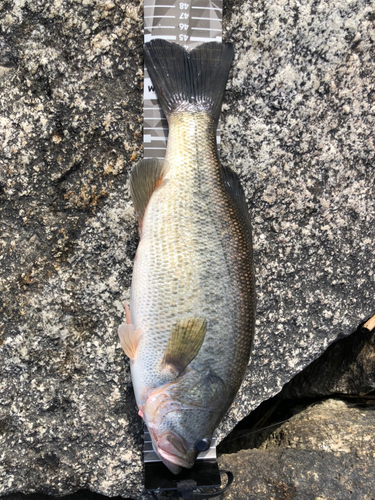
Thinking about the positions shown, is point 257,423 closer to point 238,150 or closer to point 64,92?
point 238,150

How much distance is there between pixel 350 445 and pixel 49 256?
6.76 ft

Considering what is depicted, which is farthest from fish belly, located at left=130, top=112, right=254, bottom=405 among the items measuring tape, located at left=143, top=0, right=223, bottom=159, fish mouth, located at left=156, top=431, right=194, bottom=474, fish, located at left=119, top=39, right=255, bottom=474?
measuring tape, located at left=143, top=0, right=223, bottom=159

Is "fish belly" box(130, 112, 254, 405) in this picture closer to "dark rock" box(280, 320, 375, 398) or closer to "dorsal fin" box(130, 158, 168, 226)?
"dorsal fin" box(130, 158, 168, 226)

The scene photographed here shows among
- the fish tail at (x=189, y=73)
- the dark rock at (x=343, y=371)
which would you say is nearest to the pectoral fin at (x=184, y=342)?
the fish tail at (x=189, y=73)

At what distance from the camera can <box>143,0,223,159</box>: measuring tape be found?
232 centimetres

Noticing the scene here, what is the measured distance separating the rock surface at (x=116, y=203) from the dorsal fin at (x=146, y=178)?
7.9 inches

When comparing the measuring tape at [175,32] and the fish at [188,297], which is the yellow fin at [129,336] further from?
the measuring tape at [175,32]

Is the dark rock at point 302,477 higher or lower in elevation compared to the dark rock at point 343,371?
lower

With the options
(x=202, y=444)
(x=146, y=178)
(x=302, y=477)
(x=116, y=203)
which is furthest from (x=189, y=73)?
(x=302, y=477)

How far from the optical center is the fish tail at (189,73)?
221cm

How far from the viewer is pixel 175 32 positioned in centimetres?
232

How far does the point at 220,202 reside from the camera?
206cm

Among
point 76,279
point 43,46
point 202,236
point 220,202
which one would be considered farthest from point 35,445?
point 43,46

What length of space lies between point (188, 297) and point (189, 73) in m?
1.19
